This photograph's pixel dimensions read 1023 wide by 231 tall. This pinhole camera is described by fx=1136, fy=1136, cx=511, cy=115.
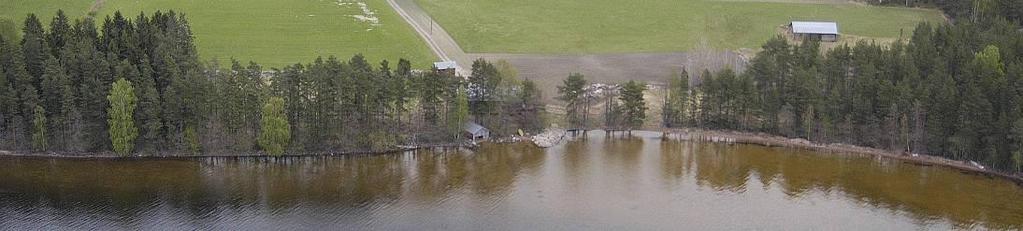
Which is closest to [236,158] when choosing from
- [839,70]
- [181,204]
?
[181,204]

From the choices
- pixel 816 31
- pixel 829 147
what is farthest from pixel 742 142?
pixel 816 31

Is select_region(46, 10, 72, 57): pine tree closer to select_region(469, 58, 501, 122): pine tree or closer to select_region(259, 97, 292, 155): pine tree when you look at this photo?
select_region(259, 97, 292, 155): pine tree

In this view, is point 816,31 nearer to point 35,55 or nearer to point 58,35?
point 58,35

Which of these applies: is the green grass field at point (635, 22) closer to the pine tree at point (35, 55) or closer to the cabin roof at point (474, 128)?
the cabin roof at point (474, 128)

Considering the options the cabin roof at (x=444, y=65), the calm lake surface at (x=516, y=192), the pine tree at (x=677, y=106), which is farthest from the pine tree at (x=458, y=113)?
the pine tree at (x=677, y=106)

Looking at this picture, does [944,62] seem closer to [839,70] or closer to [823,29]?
[839,70]
